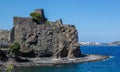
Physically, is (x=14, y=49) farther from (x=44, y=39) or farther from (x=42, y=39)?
(x=44, y=39)

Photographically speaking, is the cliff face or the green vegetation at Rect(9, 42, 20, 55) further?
the cliff face

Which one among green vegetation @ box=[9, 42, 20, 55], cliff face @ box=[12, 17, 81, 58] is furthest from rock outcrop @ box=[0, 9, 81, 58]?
green vegetation @ box=[9, 42, 20, 55]

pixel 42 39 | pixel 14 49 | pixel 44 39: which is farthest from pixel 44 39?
pixel 14 49

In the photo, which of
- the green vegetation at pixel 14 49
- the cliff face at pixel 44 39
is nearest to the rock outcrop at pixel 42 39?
the cliff face at pixel 44 39

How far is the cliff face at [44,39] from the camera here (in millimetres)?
80188

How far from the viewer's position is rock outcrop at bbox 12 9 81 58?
80.2 m

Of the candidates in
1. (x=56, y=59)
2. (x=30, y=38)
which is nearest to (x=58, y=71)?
(x=56, y=59)

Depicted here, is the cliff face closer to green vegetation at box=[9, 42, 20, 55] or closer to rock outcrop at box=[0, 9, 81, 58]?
rock outcrop at box=[0, 9, 81, 58]

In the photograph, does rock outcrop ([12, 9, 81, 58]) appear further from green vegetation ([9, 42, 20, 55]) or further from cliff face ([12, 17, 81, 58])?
green vegetation ([9, 42, 20, 55])

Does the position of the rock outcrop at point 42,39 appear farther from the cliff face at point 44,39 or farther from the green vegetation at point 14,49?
the green vegetation at point 14,49

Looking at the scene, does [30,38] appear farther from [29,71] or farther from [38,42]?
[29,71]

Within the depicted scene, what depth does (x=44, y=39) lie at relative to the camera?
3219 inches

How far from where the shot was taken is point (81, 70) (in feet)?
204

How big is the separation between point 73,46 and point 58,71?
25207 millimetres
